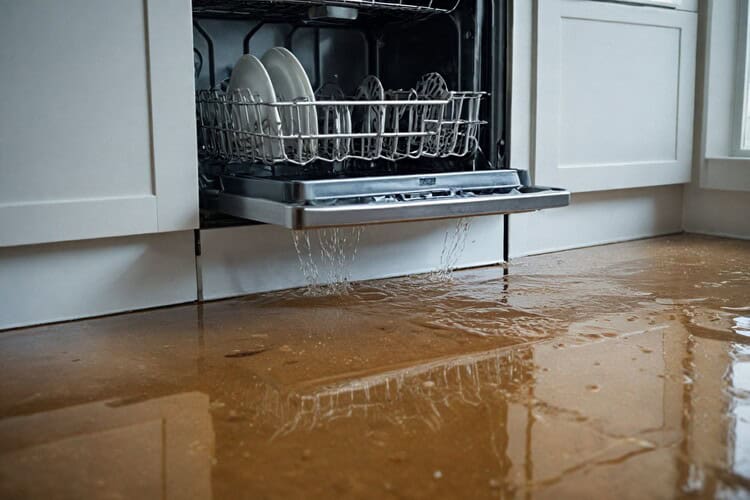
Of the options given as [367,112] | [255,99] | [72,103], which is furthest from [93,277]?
[367,112]

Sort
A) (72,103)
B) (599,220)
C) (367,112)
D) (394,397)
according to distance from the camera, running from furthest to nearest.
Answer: (599,220), (367,112), (72,103), (394,397)

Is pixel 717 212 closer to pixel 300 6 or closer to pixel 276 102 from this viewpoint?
pixel 300 6

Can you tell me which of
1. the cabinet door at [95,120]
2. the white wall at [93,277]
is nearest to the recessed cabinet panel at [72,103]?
the cabinet door at [95,120]

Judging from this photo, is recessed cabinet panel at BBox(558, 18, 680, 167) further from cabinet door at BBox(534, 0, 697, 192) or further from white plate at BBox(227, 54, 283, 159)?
white plate at BBox(227, 54, 283, 159)

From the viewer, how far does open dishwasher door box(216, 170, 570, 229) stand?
63.1 inches

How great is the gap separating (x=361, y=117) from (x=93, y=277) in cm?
81

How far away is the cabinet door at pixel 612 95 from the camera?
2.31 metres

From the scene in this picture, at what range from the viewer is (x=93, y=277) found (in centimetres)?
171

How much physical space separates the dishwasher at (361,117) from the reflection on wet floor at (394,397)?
24 cm

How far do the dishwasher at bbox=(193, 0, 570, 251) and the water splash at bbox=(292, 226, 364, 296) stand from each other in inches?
5.4

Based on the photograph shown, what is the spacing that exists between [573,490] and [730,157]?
2.09 m

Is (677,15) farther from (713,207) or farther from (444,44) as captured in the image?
(444,44)

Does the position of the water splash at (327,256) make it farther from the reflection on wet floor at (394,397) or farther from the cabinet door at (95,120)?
the cabinet door at (95,120)

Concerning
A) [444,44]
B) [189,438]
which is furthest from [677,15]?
[189,438]
